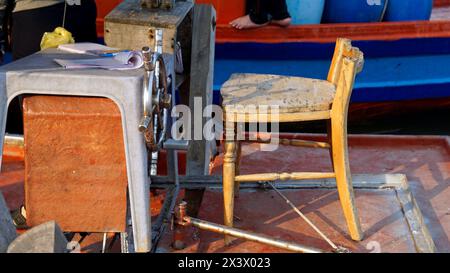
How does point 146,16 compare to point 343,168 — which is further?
point 146,16

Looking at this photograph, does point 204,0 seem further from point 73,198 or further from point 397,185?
point 73,198

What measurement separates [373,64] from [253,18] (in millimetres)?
1259

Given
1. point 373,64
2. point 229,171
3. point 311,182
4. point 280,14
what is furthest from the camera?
point 373,64

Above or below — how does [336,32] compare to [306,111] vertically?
below

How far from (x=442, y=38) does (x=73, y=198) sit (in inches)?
173

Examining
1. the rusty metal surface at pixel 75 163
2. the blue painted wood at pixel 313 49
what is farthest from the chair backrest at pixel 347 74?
the blue painted wood at pixel 313 49

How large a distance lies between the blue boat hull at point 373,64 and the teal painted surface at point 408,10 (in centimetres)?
24

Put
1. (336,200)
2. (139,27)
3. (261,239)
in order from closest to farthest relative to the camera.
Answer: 1. (261,239)
2. (139,27)
3. (336,200)

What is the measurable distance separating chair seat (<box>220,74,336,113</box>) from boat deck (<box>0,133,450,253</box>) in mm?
670

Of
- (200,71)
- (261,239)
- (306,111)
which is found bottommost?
(261,239)

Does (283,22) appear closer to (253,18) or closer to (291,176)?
(253,18)

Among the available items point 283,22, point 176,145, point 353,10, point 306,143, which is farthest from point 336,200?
point 353,10

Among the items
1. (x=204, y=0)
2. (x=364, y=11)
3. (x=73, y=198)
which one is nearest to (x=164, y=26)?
(x=73, y=198)

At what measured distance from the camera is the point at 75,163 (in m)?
2.59
